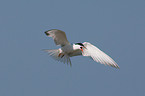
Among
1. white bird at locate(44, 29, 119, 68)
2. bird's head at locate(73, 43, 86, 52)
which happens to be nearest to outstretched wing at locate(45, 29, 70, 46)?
white bird at locate(44, 29, 119, 68)

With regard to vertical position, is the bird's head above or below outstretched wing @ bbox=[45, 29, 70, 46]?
below

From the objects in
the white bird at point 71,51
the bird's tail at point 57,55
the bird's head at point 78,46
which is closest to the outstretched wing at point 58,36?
the white bird at point 71,51

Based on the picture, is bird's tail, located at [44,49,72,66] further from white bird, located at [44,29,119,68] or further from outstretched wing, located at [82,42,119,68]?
outstretched wing, located at [82,42,119,68]

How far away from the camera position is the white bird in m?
13.2

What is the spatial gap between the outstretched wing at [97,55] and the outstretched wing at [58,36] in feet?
3.22

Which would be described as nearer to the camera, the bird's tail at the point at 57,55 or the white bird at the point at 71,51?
the white bird at the point at 71,51

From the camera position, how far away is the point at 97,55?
544 inches

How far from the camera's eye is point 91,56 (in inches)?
535

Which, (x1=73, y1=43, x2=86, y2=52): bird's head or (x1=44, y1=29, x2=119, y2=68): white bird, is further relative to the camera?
(x1=73, y1=43, x2=86, y2=52): bird's head

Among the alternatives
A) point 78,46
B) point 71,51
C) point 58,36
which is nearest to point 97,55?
point 78,46

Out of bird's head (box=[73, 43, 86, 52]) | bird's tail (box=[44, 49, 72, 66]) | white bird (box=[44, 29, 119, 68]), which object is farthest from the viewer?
bird's tail (box=[44, 49, 72, 66])

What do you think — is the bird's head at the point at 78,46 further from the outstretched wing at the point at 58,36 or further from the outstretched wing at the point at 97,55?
the outstretched wing at the point at 58,36

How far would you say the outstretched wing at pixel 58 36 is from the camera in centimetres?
1311

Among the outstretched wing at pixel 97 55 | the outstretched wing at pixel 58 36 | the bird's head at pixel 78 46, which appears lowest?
the outstretched wing at pixel 97 55
